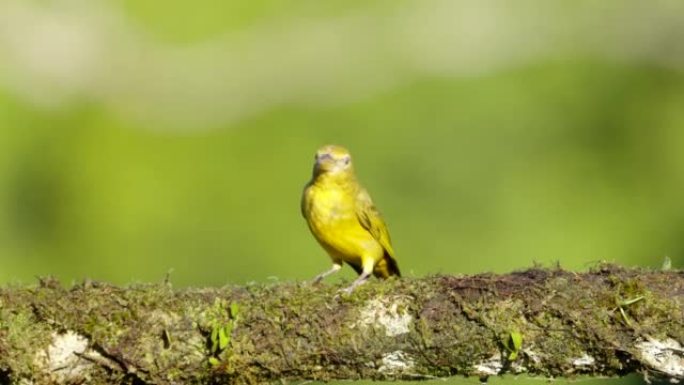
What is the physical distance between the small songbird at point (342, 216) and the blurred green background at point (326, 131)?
4726 millimetres

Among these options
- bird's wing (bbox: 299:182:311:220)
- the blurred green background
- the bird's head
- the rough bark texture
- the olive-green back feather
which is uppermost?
the blurred green background

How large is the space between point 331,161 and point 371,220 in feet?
1.09

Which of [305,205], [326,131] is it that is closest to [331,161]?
[305,205]

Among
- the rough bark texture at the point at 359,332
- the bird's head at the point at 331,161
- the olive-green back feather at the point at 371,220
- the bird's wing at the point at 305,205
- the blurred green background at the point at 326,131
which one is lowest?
the rough bark texture at the point at 359,332

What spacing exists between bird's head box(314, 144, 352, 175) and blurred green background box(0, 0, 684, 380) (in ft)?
15.5

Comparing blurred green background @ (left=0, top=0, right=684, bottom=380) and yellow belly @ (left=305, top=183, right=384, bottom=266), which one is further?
blurred green background @ (left=0, top=0, right=684, bottom=380)

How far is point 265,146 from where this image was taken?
14.7 m

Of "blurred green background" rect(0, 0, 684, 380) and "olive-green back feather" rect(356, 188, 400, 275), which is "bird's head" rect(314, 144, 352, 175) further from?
"blurred green background" rect(0, 0, 684, 380)

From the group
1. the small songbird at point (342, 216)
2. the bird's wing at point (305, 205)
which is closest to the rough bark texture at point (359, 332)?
the small songbird at point (342, 216)

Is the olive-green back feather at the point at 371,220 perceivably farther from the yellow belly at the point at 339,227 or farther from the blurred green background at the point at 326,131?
the blurred green background at the point at 326,131

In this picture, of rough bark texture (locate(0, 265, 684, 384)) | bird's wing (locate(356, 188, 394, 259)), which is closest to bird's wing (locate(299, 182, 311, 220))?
bird's wing (locate(356, 188, 394, 259))

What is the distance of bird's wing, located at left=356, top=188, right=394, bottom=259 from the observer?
259 inches

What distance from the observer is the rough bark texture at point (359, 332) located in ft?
16.1

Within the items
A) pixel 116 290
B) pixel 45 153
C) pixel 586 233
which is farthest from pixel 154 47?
pixel 116 290
